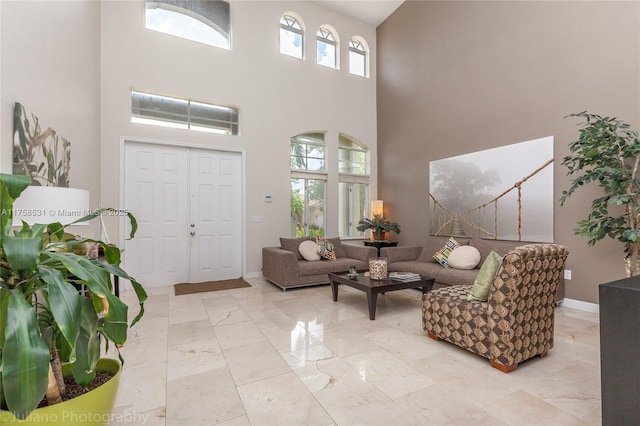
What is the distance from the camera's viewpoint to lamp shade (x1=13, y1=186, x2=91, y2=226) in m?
1.69

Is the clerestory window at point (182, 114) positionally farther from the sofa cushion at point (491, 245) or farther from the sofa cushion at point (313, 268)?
the sofa cushion at point (491, 245)

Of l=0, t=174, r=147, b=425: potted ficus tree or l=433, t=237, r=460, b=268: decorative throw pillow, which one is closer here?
l=0, t=174, r=147, b=425: potted ficus tree

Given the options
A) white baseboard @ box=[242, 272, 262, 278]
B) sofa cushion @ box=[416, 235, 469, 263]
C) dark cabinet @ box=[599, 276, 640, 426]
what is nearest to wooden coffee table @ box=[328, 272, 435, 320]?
sofa cushion @ box=[416, 235, 469, 263]

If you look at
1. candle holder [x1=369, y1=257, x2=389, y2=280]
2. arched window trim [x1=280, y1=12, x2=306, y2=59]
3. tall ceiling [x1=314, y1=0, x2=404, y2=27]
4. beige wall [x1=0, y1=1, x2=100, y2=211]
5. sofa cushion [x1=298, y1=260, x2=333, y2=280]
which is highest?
tall ceiling [x1=314, y1=0, x2=404, y2=27]

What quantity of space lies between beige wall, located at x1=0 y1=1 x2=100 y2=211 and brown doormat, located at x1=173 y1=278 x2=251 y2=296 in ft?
4.71

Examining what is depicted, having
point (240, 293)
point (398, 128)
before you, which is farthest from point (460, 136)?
point (240, 293)

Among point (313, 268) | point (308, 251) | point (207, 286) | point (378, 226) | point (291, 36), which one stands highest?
point (291, 36)

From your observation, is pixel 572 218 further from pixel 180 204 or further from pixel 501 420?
pixel 180 204

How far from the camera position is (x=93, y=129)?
409cm

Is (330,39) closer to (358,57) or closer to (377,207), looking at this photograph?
(358,57)

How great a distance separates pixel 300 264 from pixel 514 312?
117 inches

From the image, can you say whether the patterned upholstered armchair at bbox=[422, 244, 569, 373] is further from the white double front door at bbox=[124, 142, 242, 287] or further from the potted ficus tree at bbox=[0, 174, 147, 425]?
the white double front door at bbox=[124, 142, 242, 287]

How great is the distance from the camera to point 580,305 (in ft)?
11.7

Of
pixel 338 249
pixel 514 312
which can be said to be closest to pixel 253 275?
pixel 338 249
